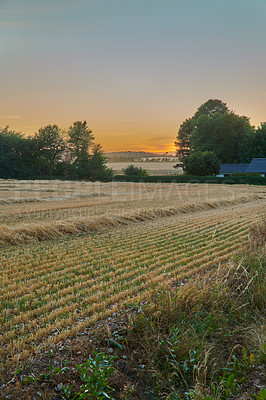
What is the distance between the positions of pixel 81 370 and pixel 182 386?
113cm

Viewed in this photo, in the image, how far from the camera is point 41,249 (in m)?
8.86

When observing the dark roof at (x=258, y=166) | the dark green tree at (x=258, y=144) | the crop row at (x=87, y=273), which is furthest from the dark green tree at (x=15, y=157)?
the crop row at (x=87, y=273)

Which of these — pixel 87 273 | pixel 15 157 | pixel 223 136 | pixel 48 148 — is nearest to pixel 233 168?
pixel 223 136

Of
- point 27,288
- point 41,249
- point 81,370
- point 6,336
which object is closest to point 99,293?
point 27,288

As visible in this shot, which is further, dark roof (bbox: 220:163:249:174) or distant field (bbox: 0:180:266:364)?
dark roof (bbox: 220:163:249:174)

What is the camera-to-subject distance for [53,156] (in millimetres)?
63531

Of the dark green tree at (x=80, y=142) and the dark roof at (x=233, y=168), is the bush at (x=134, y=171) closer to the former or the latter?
the dark green tree at (x=80, y=142)

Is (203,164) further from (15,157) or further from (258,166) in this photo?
(15,157)

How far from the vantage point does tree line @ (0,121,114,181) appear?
2344 inches

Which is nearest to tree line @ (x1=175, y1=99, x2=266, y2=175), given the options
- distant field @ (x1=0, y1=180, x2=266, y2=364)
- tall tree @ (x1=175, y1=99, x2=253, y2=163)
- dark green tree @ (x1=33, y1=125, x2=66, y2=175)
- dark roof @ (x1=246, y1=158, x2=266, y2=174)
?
tall tree @ (x1=175, y1=99, x2=253, y2=163)

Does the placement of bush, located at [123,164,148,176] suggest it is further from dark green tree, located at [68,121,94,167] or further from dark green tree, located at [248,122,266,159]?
dark green tree, located at [248,122,266,159]

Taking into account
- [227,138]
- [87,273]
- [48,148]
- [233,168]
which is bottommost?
[87,273]

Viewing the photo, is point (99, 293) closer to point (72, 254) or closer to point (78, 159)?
point (72, 254)

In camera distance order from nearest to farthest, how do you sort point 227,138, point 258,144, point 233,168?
1. point 233,168
2. point 258,144
3. point 227,138
